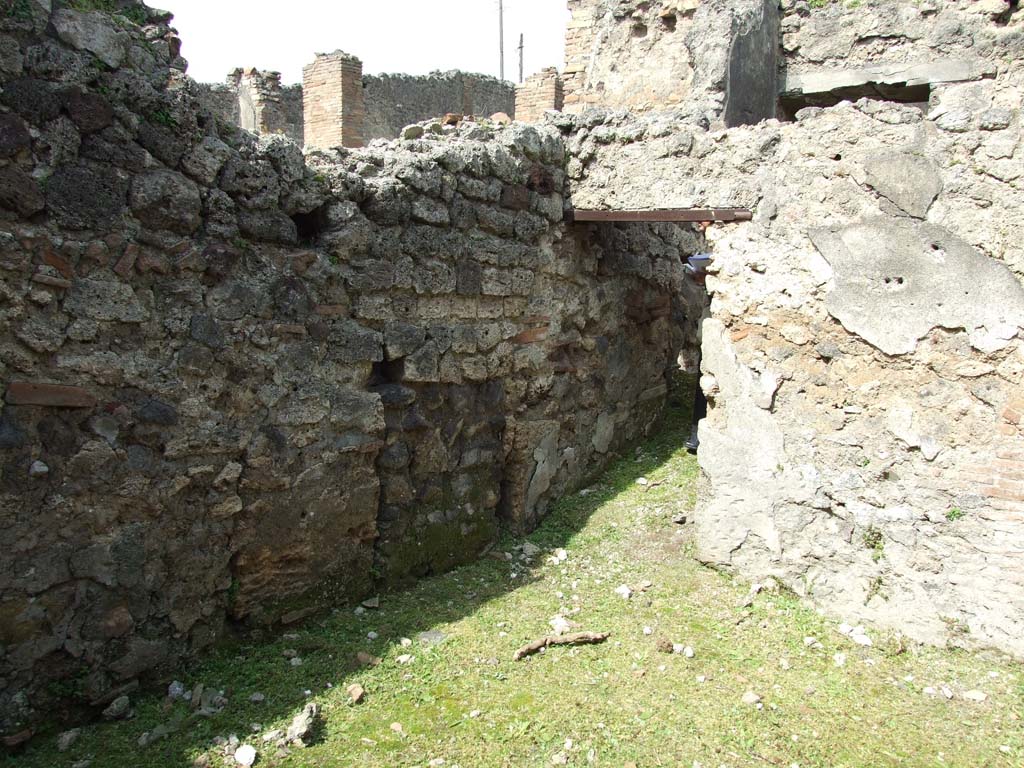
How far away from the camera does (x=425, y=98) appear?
1405 centimetres

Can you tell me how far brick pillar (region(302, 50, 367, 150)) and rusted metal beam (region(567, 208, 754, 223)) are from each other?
615 centimetres

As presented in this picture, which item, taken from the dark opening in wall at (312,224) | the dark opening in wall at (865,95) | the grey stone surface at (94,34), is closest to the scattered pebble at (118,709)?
the dark opening in wall at (312,224)

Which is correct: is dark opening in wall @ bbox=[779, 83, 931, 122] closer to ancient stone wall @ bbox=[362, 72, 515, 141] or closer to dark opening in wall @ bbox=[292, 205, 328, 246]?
dark opening in wall @ bbox=[292, 205, 328, 246]

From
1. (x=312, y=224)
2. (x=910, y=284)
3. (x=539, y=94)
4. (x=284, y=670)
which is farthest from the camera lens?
(x=539, y=94)

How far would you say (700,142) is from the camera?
168 inches

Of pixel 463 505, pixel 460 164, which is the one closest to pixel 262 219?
pixel 460 164

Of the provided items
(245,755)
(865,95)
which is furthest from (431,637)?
(865,95)

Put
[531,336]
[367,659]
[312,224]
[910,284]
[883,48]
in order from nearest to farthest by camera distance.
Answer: [367,659] → [312,224] → [910,284] → [531,336] → [883,48]

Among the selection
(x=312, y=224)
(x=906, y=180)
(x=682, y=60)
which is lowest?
(x=312, y=224)

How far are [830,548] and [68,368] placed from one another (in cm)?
331

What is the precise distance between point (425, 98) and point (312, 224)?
11289 mm

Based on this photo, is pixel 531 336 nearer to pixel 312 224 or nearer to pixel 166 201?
pixel 312 224

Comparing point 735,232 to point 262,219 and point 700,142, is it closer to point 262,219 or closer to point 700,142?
point 700,142

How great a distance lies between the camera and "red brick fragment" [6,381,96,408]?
2.65m
